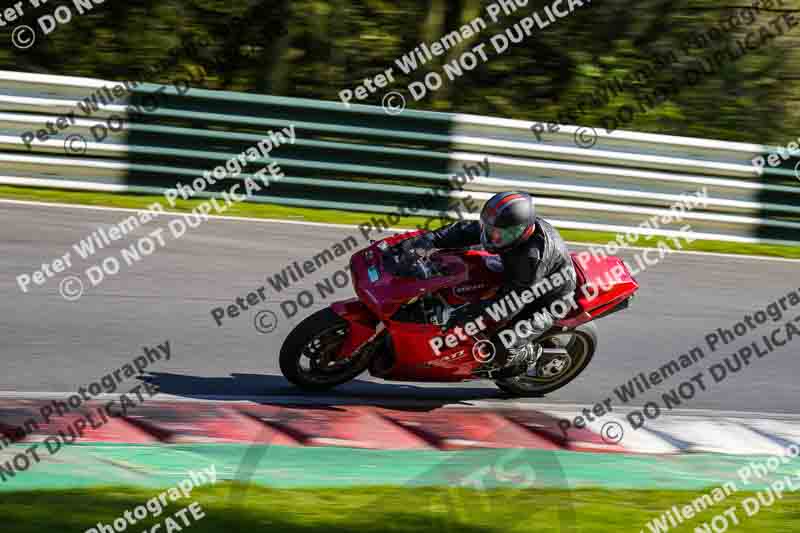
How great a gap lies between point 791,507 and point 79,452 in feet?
14.9

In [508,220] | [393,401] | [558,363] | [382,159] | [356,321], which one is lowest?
[382,159]

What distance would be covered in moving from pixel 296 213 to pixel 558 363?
5.09 metres

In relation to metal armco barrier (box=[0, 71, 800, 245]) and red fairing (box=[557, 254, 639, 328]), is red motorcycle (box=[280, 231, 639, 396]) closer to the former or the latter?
red fairing (box=[557, 254, 639, 328])

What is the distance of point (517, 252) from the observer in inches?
295

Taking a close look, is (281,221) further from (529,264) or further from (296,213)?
(529,264)

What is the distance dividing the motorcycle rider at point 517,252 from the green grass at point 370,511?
5.29 feet

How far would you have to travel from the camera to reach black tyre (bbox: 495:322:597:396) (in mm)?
8305

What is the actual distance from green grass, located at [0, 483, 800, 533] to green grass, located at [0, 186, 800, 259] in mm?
6539

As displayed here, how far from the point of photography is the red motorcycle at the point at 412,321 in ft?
24.7

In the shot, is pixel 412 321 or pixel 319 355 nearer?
pixel 412 321

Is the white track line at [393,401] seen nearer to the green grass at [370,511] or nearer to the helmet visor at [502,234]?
the helmet visor at [502,234]

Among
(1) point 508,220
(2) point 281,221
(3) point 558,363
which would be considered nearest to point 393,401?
(3) point 558,363

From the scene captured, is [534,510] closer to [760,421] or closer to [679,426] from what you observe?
[679,426]

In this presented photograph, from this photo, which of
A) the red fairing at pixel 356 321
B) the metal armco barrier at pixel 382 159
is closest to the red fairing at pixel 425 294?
the red fairing at pixel 356 321
